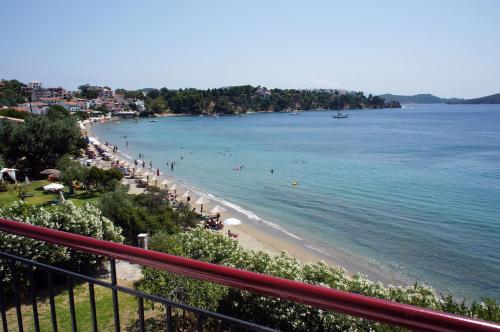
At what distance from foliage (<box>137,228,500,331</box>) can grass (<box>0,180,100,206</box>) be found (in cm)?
1895

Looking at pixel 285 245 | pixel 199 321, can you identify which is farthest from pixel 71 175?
pixel 199 321

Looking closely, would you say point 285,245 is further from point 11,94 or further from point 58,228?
point 11,94

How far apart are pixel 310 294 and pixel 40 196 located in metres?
32.1

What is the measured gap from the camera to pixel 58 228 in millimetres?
14336

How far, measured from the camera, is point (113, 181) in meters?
33.2

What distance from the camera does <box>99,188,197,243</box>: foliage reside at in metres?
20.0

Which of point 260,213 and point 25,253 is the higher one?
point 25,253

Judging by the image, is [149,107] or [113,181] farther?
[149,107]

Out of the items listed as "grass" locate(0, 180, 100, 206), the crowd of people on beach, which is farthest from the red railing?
"grass" locate(0, 180, 100, 206)

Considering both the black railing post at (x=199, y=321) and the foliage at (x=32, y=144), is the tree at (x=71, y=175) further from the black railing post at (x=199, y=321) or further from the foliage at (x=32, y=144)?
the black railing post at (x=199, y=321)

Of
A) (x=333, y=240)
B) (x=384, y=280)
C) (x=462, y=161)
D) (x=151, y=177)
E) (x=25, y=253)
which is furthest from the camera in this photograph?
(x=462, y=161)

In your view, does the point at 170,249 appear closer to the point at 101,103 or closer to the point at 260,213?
the point at 260,213

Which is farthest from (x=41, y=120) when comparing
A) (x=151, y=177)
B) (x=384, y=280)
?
(x=384, y=280)

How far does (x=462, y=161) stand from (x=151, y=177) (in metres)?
41.8
